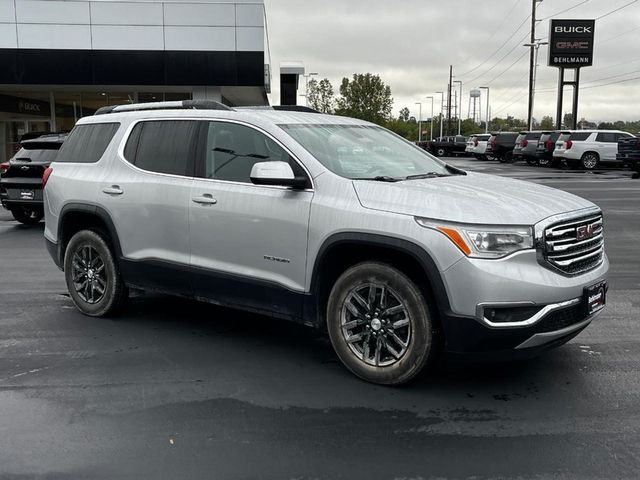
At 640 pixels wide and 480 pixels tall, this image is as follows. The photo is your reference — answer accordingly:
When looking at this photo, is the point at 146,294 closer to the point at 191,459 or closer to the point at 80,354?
the point at 80,354

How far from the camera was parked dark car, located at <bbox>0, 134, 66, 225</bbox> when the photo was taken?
12.7 meters

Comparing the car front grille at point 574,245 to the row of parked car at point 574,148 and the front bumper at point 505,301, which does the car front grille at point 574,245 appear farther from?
the row of parked car at point 574,148

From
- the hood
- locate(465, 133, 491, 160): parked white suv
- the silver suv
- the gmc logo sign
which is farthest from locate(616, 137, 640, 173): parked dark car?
the gmc logo sign

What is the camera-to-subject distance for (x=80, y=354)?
17.3 ft

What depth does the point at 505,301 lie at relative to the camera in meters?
4.00

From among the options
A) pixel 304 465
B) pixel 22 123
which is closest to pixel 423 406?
pixel 304 465

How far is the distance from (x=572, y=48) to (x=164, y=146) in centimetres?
5192

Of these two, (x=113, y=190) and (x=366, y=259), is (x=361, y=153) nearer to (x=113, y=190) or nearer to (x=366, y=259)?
(x=366, y=259)

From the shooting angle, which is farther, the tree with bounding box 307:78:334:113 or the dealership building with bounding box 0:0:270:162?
the tree with bounding box 307:78:334:113

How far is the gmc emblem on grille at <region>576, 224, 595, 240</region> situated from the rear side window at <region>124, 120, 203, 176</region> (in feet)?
9.75

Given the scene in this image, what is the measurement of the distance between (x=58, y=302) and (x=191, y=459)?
3948mm

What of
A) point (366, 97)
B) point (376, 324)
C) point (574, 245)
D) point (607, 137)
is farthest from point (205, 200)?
point (366, 97)

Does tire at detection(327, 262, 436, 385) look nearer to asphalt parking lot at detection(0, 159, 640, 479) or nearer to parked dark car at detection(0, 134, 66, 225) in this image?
asphalt parking lot at detection(0, 159, 640, 479)

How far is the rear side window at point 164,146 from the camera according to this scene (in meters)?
5.55
